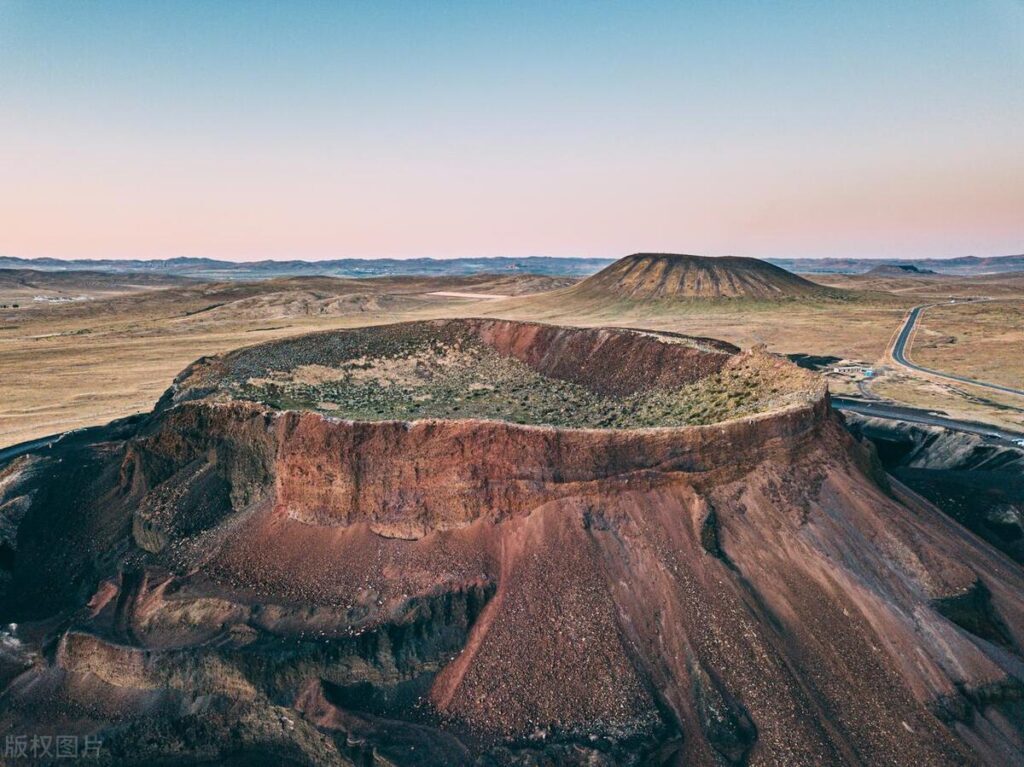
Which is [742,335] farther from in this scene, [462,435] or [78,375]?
[78,375]

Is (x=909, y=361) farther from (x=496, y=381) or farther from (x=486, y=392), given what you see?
(x=486, y=392)

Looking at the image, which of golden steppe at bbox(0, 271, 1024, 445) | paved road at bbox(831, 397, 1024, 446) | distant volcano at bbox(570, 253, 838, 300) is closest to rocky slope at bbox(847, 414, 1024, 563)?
paved road at bbox(831, 397, 1024, 446)

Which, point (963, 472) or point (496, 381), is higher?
point (496, 381)

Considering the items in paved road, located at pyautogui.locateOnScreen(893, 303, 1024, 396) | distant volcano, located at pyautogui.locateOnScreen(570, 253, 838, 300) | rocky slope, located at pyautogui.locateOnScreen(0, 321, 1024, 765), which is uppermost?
distant volcano, located at pyautogui.locateOnScreen(570, 253, 838, 300)

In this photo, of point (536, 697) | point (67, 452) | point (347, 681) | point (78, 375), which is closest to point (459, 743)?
point (536, 697)

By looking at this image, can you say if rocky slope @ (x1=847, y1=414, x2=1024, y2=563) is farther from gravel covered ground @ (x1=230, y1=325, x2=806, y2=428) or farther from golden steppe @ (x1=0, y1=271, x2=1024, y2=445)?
gravel covered ground @ (x1=230, y1=325, x2=806, y2=428)

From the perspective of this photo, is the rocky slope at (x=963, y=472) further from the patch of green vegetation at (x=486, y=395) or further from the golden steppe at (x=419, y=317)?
the patch of green vegetation at (x=486, y=395)

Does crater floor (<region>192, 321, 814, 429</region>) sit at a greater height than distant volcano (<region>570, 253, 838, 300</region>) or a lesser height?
lesser

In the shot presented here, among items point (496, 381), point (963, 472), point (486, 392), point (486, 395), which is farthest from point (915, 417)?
point (486, 395)
